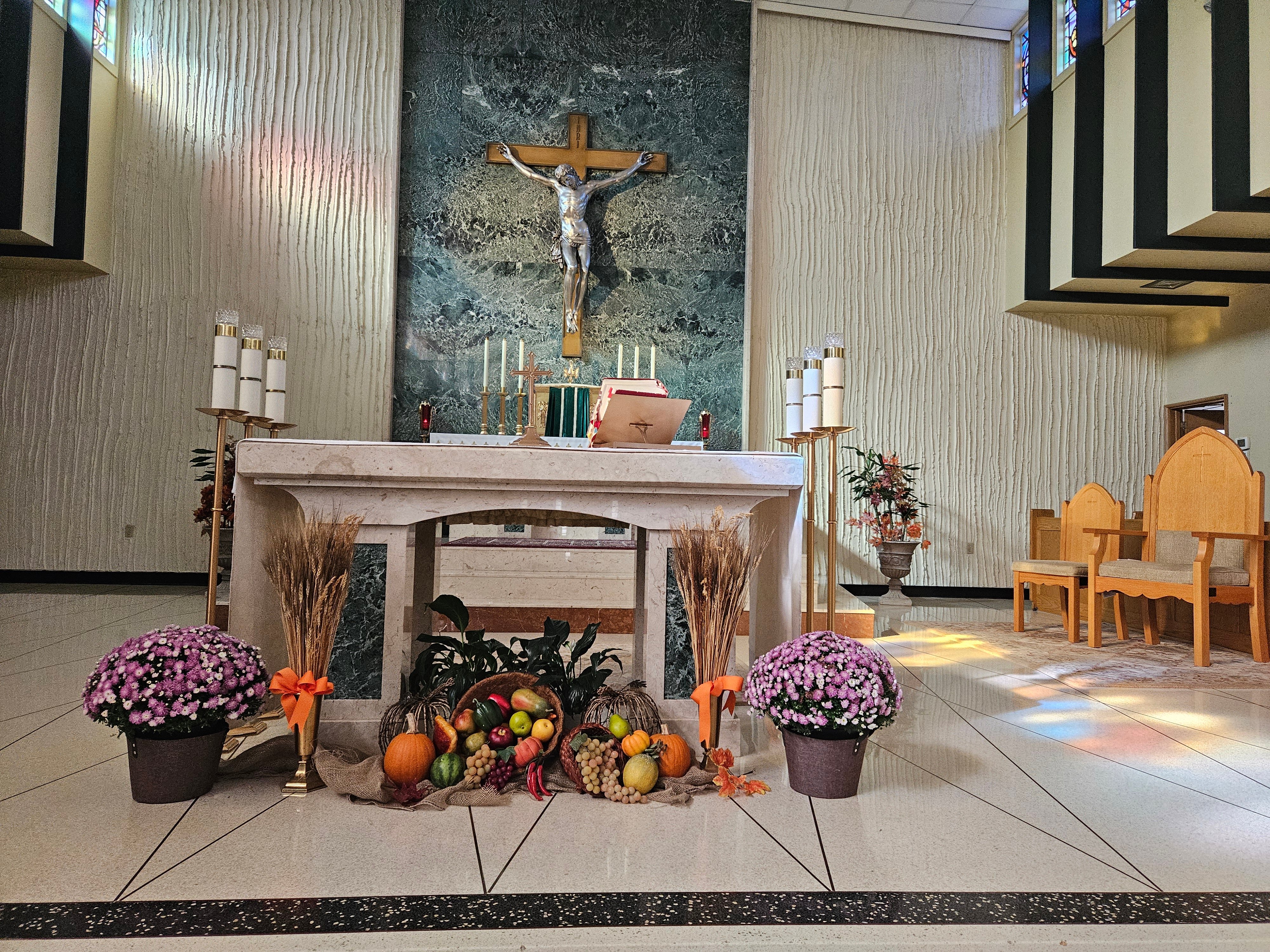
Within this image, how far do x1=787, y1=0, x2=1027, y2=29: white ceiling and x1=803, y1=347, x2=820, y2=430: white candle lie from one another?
255 inches

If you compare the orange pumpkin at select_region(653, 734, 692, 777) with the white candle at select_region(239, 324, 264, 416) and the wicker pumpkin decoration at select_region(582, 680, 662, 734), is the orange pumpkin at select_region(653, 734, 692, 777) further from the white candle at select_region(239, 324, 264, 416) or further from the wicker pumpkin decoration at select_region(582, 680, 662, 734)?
the white candle at select_region(239, 324, 264, 416)

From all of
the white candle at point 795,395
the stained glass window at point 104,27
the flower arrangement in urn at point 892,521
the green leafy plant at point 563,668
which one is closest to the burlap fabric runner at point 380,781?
the green leafy plant at point 563,668

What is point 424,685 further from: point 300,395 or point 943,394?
point 943,394

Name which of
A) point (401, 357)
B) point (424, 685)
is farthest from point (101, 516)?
point (424, 685)

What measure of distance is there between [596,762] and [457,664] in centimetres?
76

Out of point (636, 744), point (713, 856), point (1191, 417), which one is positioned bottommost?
point (713, 856)

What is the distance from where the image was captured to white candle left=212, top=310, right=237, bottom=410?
3.08m

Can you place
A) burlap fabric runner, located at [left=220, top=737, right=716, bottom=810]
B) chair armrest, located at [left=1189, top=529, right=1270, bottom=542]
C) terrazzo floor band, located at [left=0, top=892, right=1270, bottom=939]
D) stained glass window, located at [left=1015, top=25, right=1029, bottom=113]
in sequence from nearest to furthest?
terrazzo floor band, located at [left=0, top=892, right=1270, bottom=939]
burlap fabric runner, located at [left=220, top=737, right=716, bottom=810]
chair armrest, located at [left=1189, top=529, right=1270, bottom=542]
stained glass window, located at [left=1015, top=25, right=1029, bottom=113]

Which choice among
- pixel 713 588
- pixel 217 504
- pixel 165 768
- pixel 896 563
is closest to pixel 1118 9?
pixel 896 563

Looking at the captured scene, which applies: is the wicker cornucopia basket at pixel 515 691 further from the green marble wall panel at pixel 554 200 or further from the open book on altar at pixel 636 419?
the green marble wall panel at pixel 554 200

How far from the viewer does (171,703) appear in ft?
7.68

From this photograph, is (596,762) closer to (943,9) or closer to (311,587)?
(311,587)

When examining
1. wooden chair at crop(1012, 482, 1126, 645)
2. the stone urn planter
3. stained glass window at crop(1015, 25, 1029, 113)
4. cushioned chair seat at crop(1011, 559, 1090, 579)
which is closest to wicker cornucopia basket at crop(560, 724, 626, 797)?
wooden chair at crop(1012, 482, 1126, 645)

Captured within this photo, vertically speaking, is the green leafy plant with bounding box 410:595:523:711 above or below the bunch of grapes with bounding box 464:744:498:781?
above
